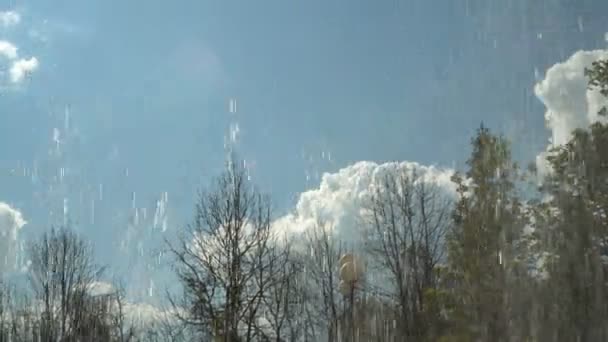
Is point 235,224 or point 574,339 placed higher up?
point 235,224

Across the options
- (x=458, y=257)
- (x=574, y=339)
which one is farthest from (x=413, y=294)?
(x=574, y=339)

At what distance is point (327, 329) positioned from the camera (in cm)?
3253

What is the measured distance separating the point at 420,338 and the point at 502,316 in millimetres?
7481

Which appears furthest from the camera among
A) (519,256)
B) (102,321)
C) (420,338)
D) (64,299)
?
(102,321)

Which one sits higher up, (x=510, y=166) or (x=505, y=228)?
(x=510, y=166)

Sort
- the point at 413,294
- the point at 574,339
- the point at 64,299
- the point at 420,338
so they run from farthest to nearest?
the point at 64,299, the point at 413,294, the point at 420,338, the point at 574,339

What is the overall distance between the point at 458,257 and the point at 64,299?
20.2 meters

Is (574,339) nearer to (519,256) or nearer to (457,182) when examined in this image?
(519,256)

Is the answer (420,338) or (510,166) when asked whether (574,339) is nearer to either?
(510,166)

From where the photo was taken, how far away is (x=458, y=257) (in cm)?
1770

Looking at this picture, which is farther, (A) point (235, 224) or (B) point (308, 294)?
(B) point (308, 294)

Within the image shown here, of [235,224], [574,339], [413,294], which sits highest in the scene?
[235,224]

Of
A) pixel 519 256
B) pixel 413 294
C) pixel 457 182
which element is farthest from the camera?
pixel 413 294

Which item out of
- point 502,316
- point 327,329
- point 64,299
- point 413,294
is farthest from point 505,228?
point 64,299
